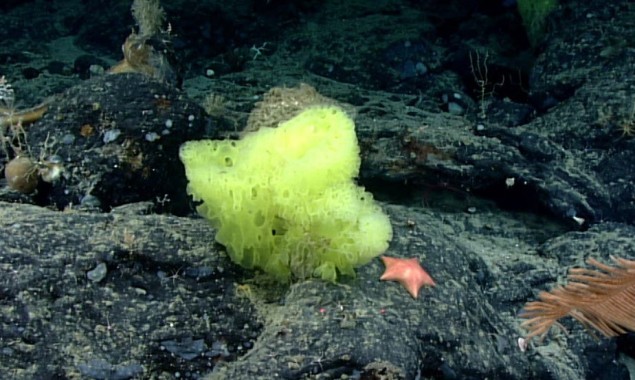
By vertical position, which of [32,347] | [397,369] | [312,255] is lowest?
[32,347]

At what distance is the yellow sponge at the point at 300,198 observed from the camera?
117 inches

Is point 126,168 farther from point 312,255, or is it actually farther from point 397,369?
point 397,369

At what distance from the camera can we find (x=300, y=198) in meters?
2.98

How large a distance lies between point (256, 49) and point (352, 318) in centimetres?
584

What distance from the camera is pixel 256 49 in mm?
8016

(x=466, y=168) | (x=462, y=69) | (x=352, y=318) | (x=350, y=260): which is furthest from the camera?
(x=462, y=69)

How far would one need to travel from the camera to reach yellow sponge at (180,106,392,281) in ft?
9.77

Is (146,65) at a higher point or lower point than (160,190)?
higher

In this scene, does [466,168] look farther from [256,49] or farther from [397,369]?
[256,49]

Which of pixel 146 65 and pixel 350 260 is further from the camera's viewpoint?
pixel 146 65

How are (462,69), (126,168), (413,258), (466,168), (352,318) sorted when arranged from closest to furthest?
(352,318)
(413,258)
(126,168)
(466,168)
(462,69)

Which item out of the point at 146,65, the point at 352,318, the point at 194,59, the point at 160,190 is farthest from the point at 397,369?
the point at 194,59

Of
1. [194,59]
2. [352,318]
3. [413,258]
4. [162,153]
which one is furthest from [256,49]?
[352,318]

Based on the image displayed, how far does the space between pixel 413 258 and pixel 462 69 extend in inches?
180
